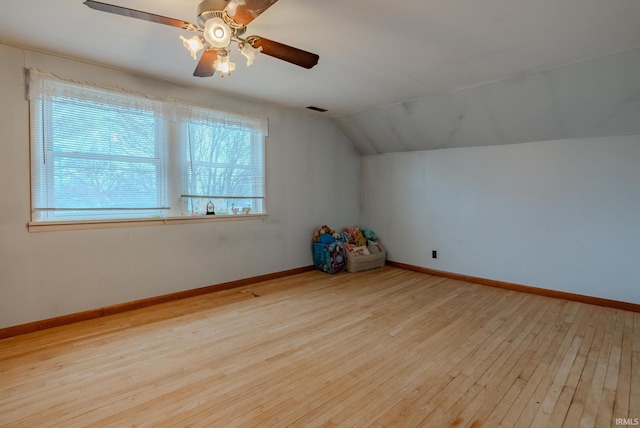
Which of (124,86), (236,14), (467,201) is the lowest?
(467,201)

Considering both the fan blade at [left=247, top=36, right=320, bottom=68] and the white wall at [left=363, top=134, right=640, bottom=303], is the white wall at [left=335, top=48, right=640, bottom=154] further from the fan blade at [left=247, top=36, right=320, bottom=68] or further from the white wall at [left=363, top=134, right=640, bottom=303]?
the fan blade at [left=247, top=36, right=320, bottom=68]

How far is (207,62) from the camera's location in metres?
2.26

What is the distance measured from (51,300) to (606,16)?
4.88 m

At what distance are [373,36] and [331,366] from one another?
2.48m

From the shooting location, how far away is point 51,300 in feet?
9.25

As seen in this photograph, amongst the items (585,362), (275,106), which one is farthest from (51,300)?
(585,362)

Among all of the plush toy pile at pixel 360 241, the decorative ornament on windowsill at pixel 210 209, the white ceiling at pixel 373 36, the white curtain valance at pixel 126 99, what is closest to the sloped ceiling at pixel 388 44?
the white ceiling at pixel 373 36

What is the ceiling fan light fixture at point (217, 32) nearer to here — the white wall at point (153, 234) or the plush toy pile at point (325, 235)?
the white wall at point (153, 234)

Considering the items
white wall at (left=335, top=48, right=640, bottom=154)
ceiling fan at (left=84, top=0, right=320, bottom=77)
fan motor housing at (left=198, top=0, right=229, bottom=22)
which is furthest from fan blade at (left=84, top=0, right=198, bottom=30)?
white wall at (left=335, top=48, right=640, bottom=154)

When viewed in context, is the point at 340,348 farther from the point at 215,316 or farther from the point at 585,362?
the point at 585,362

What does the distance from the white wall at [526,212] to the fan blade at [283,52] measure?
3.12m

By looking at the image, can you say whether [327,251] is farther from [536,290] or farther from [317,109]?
[536,290]

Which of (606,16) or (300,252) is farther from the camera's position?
(300,252)

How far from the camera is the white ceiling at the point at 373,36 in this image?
2.05 metres
